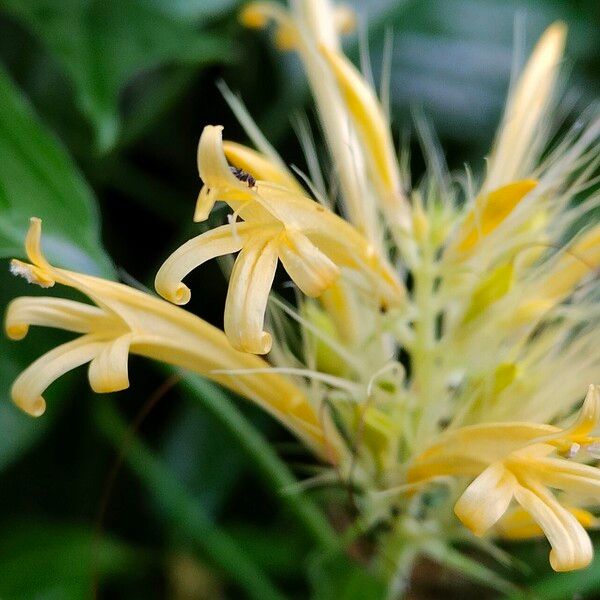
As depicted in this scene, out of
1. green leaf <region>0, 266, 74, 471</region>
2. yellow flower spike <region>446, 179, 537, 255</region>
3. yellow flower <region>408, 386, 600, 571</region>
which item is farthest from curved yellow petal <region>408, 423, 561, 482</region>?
green leaf <region>0, 266, 74, 471</region>

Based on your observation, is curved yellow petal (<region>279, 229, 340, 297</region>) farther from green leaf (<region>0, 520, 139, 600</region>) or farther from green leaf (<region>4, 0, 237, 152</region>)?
green leaf (<region>0, 520, 139, 600</region>)

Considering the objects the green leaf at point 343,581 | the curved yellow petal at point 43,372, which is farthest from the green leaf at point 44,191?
the green leaf at point 343,581

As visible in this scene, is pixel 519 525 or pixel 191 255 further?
pixel 519 525

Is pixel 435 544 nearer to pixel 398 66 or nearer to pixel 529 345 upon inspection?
pixel 529 345

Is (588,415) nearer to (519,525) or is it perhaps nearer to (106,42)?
(519,525)

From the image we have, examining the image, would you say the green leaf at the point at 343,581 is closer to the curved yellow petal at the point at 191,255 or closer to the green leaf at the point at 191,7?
the curved yellow petal at the point at 191,255

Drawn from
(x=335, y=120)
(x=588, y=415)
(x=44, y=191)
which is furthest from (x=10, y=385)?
(x=588, y=415)
